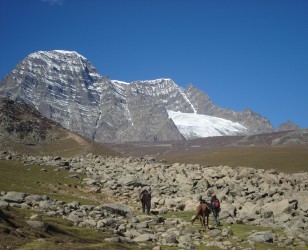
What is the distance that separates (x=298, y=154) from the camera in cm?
11319

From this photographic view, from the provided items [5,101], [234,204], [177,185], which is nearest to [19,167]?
Answer: [177,185]

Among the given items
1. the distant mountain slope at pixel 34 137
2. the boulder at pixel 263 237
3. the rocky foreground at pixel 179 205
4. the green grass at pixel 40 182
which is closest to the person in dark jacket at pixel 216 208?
the rocky foreground at pixel 179 205

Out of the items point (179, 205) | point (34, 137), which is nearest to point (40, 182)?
point (179, 205)

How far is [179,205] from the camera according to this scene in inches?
1738

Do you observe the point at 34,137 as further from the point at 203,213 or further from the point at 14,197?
the point at 203,213

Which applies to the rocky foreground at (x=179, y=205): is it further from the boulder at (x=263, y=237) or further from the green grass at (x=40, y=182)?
the green grass at (x=40, y=182)

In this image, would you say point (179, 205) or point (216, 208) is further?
point (179, 205)

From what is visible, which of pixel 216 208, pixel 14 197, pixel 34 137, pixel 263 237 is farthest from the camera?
pixel 34 137

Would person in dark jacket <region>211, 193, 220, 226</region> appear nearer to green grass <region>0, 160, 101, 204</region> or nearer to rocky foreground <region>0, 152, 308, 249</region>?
rocky foreground <region>0, 152, 308, 249</region>

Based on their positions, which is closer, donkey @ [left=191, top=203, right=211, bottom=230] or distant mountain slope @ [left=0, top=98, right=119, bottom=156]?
donkey @ [left=191, top=203, right=211, bottom=230]

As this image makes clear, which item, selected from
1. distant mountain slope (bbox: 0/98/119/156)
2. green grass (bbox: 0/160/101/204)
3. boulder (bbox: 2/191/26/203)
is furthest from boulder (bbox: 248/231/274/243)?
distant mountain slope (bbox: 0/98/119/156)

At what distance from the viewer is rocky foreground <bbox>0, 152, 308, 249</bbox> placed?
29344mm

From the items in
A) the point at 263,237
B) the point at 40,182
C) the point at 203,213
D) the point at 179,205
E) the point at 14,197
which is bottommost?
the point at 263,237

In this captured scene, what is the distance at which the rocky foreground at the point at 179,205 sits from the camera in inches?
1155
